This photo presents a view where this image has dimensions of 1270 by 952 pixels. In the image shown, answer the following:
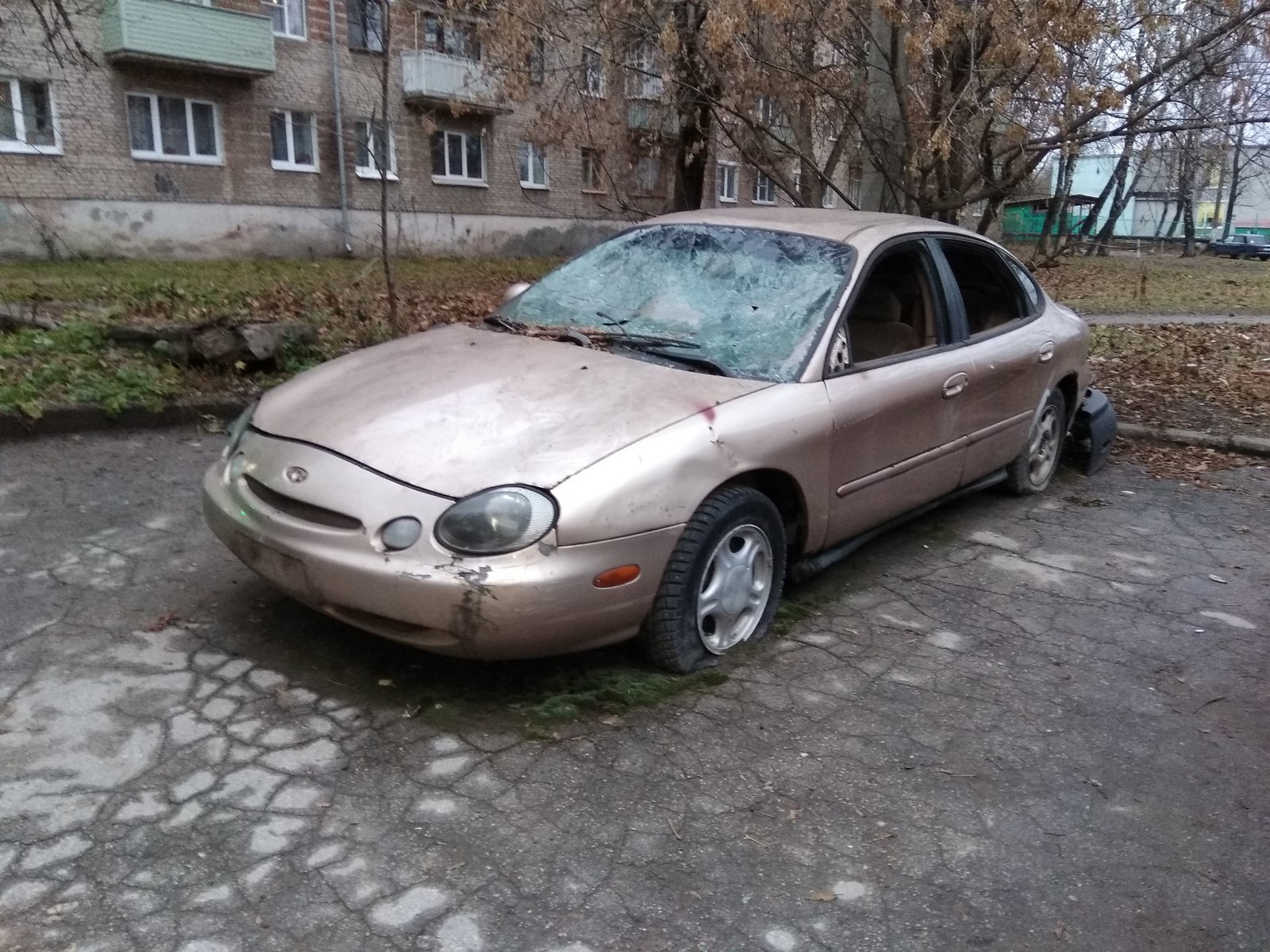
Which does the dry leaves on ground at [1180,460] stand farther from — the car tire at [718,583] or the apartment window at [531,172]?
the apartment window at [531,172]

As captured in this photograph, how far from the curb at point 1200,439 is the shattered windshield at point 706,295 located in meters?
4.05

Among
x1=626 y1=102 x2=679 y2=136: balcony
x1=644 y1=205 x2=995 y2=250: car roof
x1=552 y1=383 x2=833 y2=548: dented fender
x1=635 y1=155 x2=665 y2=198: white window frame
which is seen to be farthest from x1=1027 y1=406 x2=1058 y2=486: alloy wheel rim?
x1=635 y1=155 x2=665 y2=198: white window frame

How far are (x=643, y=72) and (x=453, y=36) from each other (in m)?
2.96

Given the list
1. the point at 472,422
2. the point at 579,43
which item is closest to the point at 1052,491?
the point at 472,422

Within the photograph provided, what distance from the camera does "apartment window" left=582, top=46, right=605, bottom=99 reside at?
1005 centimetres

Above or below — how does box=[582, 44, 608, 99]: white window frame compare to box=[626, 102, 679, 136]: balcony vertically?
above

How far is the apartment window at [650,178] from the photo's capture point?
14.9 meters

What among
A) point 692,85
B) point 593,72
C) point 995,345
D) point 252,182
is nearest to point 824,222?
point 995,345

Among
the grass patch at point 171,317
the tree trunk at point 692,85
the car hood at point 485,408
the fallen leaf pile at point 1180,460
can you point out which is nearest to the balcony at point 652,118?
the tree trunk at point 692,85

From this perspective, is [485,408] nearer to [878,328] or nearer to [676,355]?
[676,355]

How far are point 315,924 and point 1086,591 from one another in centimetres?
361

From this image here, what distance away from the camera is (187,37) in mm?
20922

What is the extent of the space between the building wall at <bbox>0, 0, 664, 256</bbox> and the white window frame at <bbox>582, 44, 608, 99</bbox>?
476 cm

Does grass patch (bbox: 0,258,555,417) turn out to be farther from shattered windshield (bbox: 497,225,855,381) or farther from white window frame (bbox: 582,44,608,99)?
shattered windshield (bbox: 497,225,855,381)
